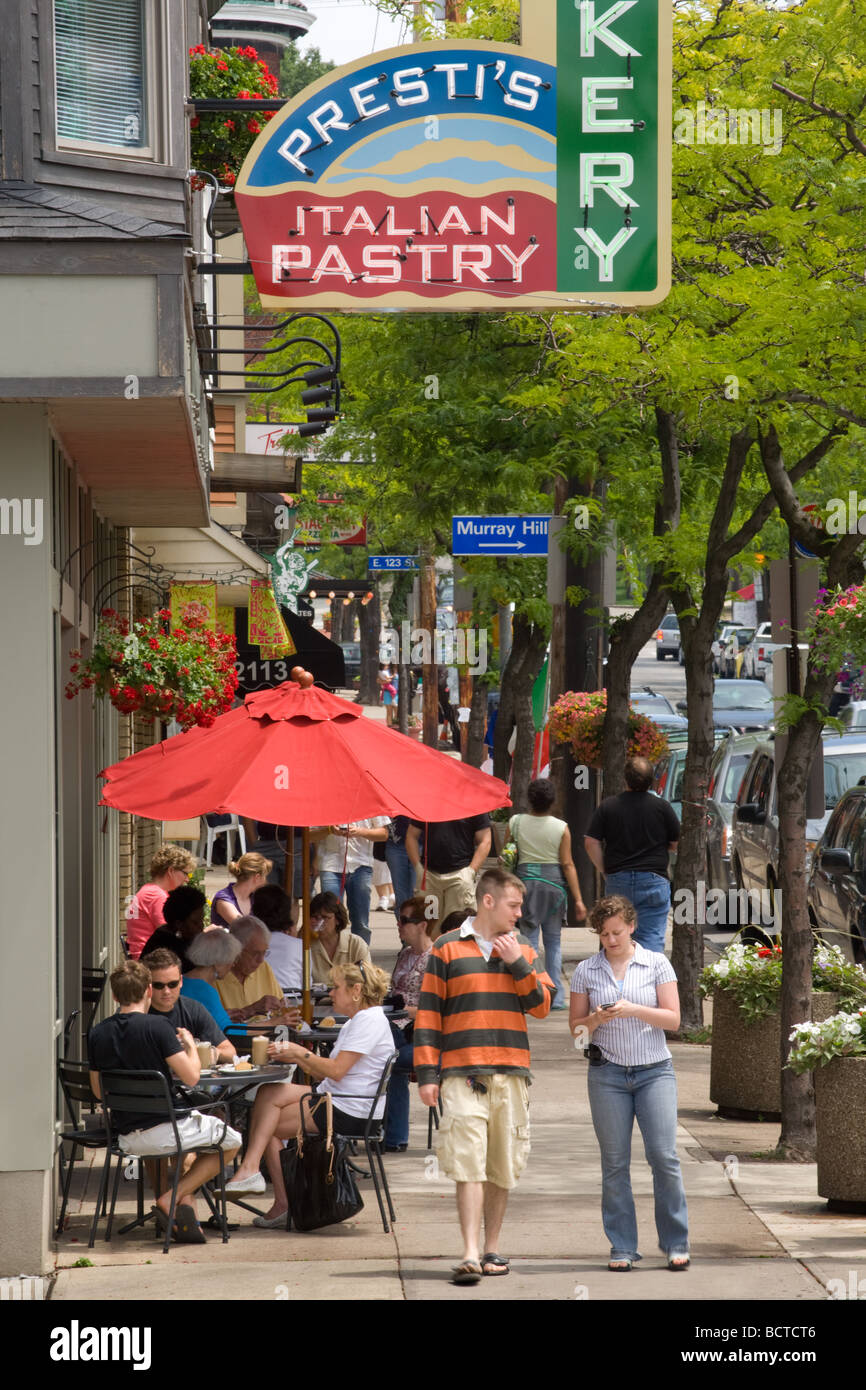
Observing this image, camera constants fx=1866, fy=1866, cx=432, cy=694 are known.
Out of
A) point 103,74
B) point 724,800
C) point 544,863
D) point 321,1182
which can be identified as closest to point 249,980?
point 321,1182

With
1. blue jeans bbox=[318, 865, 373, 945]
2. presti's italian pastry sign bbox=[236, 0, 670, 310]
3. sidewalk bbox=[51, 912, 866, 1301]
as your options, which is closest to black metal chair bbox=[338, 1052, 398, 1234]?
sidewalk bbox=[51, 912, 866, 1301]

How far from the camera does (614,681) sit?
703 inches

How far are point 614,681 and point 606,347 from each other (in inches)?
267

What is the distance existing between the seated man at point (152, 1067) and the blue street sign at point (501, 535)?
10.5 m

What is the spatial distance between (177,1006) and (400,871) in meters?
7.20

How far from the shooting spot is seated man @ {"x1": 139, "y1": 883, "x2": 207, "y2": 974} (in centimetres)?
1040

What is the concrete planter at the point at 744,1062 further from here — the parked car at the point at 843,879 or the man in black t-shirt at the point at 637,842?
the parked car at the point at 843,879

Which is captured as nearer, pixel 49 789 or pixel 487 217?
pixel 49 789

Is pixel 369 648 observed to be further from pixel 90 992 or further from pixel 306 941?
pixel 306 941

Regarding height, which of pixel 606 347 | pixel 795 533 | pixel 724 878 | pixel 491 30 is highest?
pixel 491 30

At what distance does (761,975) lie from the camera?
1115 cm

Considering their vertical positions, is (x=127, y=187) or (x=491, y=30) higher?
(x=491, y=30)

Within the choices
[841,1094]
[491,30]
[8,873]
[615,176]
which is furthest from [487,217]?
[491,30]

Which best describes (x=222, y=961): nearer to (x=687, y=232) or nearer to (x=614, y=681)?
(x=687, y=232)
